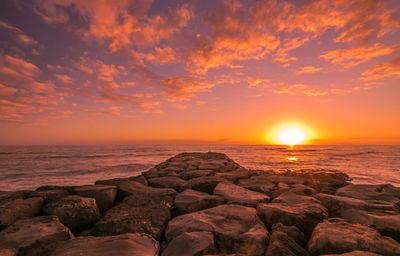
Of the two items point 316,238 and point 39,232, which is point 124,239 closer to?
point 39,232

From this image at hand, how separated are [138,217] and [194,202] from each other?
78 cm

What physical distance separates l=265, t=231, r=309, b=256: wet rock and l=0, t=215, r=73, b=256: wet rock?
1.79 metres

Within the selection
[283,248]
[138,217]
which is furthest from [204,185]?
[283,248]

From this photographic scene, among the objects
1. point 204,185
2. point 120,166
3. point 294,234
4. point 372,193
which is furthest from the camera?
point 120,166

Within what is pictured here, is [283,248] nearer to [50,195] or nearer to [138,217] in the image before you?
[138,217]

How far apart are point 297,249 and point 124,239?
1412 mm

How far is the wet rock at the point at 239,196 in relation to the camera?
2.61 m

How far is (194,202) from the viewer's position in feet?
8.38

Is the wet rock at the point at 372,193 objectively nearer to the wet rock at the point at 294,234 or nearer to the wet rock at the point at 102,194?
the wet rock at the point at 294,234

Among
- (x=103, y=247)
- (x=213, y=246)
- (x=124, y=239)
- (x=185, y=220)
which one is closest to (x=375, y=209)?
(x=213, y=246)

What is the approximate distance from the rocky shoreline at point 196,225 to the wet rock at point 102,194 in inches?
0.6

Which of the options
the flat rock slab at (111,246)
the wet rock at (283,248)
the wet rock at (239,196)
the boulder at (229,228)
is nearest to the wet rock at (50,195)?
the flat rock slab at (111,246)

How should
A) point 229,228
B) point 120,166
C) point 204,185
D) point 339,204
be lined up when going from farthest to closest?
point 120,166 < point 204,185 < point 339,204 < point 229,228

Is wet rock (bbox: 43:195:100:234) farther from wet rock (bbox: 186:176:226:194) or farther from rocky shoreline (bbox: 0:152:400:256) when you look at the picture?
wet rock (bbox: 186:176:226:194)
